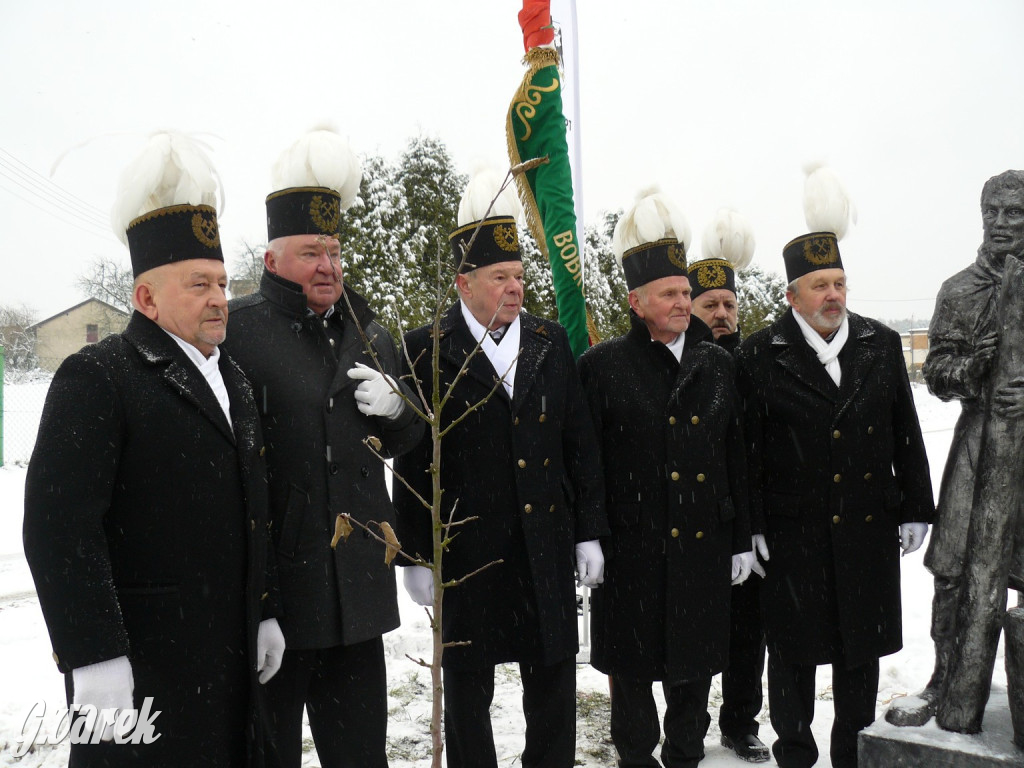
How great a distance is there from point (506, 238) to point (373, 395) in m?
1.08

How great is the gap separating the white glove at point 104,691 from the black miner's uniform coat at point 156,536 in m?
0.03

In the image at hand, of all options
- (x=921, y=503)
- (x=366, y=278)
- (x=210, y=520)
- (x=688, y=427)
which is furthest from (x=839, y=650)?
(x=366, y=278)

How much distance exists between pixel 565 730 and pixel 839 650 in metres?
1.27

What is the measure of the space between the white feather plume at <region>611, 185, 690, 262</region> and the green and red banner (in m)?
0.92

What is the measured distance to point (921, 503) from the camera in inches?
153

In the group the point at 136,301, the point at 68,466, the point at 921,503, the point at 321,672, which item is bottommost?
the point at 321,672

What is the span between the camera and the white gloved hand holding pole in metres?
3.69

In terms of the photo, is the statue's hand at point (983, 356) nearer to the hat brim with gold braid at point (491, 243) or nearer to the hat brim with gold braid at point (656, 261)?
the hat brim with gold braid at point (656, 261)

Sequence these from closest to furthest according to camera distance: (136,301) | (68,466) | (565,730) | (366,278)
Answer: (68,466) < (136,301) < (565,730) < (366,278)

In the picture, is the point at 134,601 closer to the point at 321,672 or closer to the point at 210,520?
the point at 210,520

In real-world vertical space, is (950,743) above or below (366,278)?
below

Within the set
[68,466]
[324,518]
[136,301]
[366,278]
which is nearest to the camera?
[68,466]

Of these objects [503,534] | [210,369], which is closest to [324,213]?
[210,369]

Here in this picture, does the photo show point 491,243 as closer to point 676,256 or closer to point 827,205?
point 676,256
